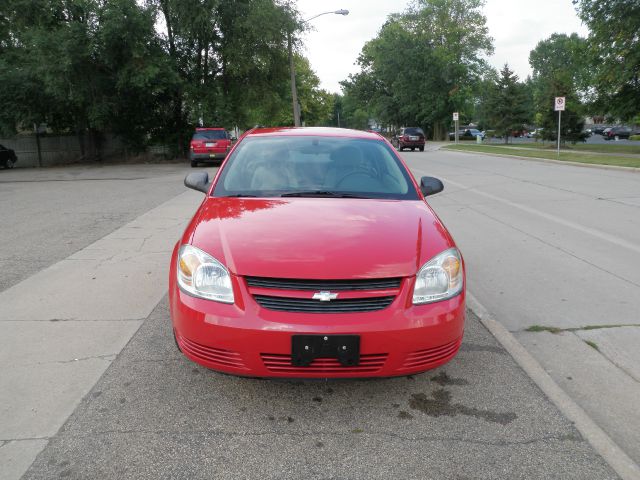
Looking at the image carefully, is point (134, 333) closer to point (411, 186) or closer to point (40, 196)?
point (411, 186)

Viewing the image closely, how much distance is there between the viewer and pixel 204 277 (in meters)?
2.96

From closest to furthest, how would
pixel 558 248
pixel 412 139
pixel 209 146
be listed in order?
1. pixel 558 248
2. pixel 209 146
3. pixel 412 139

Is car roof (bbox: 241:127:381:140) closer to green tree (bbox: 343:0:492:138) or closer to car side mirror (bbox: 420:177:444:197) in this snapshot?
car side mirror (bbox: 420:177:444:197)

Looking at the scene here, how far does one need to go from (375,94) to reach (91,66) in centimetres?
5270

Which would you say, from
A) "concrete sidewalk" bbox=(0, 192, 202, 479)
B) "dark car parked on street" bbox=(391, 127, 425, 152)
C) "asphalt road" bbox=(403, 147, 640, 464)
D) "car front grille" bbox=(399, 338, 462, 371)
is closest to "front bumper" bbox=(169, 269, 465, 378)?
"car front grille" bbox=(399, 338, 462, 371)

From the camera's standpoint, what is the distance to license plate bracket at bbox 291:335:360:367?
2.69 metres

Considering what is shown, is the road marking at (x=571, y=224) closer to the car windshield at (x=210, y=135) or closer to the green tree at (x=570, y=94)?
the car windshield at (x=210, y=135)

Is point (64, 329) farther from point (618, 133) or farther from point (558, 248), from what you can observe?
point (618, 133)

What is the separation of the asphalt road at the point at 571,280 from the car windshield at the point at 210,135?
1442 cm

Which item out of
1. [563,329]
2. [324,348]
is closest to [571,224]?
[563,329]

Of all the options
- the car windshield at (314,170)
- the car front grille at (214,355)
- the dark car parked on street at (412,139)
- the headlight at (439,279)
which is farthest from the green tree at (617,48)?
the car front grille at (214,355)

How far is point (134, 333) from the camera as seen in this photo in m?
4.15

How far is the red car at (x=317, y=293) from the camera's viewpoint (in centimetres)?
273

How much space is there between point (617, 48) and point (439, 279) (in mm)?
29530
